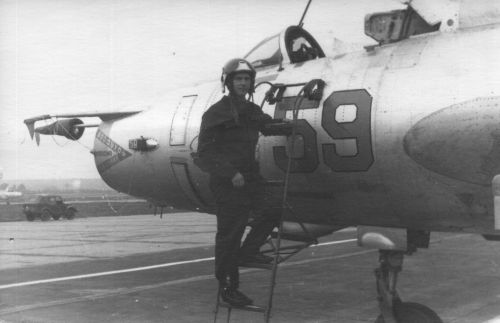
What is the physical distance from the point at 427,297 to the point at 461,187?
169 inches

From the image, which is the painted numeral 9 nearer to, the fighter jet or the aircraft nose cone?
the fighter jet

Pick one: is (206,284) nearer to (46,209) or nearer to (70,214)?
(46,209)

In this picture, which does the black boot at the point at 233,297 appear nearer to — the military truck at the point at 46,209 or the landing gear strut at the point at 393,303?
the landing gear strut at the point at 393,303

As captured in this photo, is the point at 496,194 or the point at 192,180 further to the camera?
the point at 192,180

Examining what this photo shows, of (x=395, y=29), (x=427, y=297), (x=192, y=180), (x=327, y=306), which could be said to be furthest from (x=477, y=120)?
(x=427, y=297)

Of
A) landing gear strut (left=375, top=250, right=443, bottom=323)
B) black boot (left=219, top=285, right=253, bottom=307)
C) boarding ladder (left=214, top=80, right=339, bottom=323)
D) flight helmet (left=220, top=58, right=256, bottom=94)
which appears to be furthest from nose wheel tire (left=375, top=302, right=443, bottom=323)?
flight helmet (left=220, top=58, right=256, bottom=94)

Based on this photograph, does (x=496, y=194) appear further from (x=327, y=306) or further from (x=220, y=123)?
(x=327, y=306)

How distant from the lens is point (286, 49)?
7164 mm

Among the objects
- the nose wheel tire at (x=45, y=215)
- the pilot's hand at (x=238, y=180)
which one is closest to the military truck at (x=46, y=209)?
the nose wheel tire at (x=45, y=215)

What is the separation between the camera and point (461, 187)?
5.28m

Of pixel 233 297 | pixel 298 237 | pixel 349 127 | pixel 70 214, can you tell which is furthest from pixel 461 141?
pixel 70 214

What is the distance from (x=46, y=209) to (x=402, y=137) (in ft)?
117

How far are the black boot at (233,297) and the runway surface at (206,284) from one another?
152 centimetres

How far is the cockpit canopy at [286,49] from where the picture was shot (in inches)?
282
